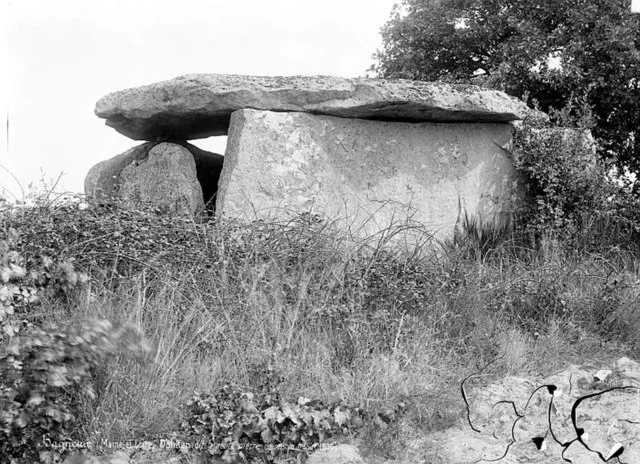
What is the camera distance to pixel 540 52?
35.1 ft

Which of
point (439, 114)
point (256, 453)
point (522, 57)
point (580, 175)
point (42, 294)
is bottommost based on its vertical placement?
point (256, 453)

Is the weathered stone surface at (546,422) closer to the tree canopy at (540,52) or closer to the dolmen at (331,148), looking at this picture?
the dolmen at (331,148)

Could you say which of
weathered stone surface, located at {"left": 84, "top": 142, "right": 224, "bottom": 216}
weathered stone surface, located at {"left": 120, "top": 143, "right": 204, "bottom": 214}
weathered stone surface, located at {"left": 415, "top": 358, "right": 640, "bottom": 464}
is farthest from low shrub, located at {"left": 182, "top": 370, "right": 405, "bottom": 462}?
weathered stone surface, located at {"left": 120, "top": 143, "right": 204, "bottom": 214}

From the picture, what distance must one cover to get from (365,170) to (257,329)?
12.0 ft

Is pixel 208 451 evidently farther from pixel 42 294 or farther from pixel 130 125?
pixel 130 125

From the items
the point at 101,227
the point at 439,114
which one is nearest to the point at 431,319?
the point at 101,227

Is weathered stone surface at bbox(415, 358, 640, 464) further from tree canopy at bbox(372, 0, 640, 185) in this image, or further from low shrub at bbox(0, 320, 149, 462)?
tree canopy at bbox(372, 0, 640, 185)

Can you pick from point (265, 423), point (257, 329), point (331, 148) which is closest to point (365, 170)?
point (331, 148)

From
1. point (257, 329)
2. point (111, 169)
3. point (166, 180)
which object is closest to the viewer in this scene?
point (257, 329)

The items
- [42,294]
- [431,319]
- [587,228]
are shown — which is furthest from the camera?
[587,228]

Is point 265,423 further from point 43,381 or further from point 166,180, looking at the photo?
point 166,180

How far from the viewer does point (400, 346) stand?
493cm

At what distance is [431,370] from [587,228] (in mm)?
3990

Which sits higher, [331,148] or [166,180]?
[331,148]
